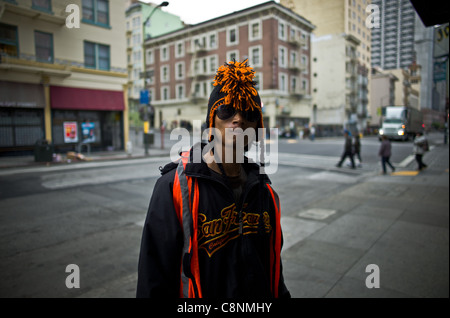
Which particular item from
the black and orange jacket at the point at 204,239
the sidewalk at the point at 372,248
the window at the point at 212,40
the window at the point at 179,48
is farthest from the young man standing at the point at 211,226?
the window at the point at 179,48

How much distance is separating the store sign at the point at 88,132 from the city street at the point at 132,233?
0.37 meters

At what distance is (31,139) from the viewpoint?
4.98ft

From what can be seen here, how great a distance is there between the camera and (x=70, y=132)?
1721mm

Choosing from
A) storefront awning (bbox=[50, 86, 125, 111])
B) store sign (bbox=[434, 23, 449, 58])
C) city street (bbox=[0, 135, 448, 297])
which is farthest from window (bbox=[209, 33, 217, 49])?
store sign (bbox=[434, 23, 449, 58])

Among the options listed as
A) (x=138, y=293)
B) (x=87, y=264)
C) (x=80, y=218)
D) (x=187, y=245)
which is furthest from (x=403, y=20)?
(x=80, y=218)

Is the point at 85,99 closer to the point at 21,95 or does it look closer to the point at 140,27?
the point at 21,95

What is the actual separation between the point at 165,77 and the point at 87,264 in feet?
11.2

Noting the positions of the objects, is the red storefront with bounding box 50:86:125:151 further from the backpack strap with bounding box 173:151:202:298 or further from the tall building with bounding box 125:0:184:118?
the backpack strap with bounding box 173:151:202:298

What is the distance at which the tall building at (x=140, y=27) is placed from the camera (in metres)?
1.64

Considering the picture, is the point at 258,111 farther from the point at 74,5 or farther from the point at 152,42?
the point at 152,42
